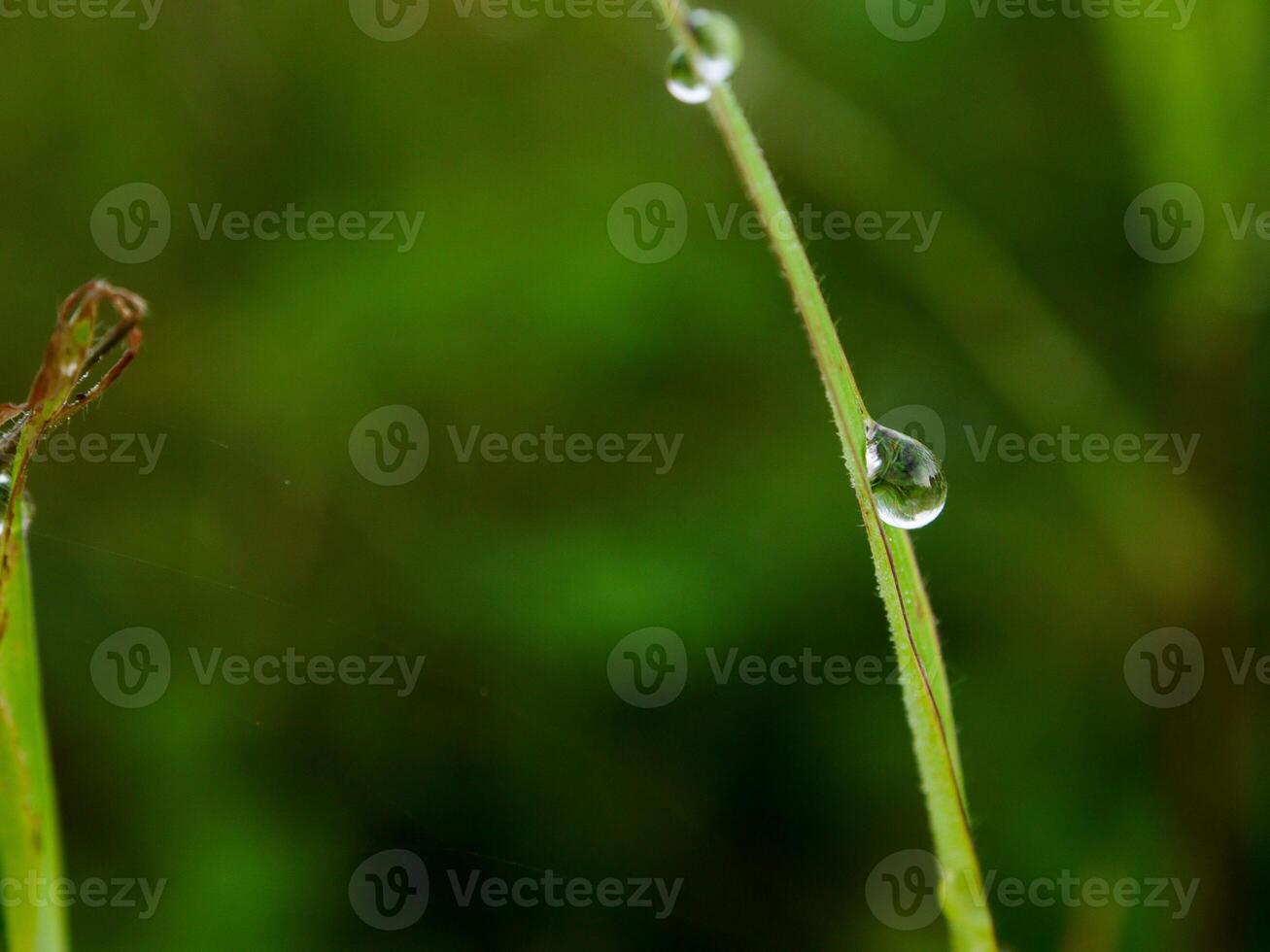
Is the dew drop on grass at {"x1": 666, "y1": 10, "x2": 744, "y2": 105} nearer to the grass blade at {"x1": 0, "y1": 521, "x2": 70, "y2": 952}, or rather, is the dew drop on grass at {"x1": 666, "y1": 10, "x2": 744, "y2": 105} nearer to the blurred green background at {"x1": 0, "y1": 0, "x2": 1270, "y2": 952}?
the grass blade at {"x1": 0, "y1": 521, "x2": 70, "y2": 952}

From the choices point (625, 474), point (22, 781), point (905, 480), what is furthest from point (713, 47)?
point (625, 474)

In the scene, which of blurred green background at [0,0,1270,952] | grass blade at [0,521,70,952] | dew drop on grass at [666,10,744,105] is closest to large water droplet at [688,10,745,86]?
dew drop on grass at [666,10,744,105]

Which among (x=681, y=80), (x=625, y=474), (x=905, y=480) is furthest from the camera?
(x=625, y=474)

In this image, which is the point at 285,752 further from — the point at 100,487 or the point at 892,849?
the point at 892,849

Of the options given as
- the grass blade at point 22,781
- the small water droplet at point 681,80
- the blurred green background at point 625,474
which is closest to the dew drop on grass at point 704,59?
the small water droplet at point 681,80

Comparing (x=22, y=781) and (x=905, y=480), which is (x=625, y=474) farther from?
(x=22, y=781)

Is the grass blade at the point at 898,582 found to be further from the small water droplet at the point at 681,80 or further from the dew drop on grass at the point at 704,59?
the small water droplet at the point at 681,80
